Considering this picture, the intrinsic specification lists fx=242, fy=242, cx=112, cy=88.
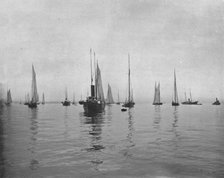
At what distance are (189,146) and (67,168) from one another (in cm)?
1079

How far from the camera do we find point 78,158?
47.9 feet

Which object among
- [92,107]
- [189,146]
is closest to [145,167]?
[189,146]

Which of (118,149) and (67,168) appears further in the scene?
(118,149)

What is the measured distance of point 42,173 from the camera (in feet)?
37.7

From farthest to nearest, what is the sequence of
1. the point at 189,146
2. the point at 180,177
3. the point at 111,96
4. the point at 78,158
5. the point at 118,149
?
the point at 111,96 < the point at 189,146 < the point at 118,149 < the point at 78,158 < the point at 180,177

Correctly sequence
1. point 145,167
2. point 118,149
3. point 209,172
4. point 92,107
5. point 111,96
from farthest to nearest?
point 111,96, point 92,107, point 118,149, point 145,167, point 209,172

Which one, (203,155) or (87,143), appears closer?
(203,155)

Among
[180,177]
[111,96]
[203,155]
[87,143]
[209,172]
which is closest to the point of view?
[180,177]

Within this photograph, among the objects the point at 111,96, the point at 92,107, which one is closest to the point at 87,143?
the point at 92,107

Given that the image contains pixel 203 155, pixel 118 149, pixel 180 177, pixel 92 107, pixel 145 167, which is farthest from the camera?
pixel 92 107

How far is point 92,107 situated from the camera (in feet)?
222

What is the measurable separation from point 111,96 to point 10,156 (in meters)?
161

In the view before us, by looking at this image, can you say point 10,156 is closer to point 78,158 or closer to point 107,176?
point 78,158

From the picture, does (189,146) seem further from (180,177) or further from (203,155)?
(180,177)
